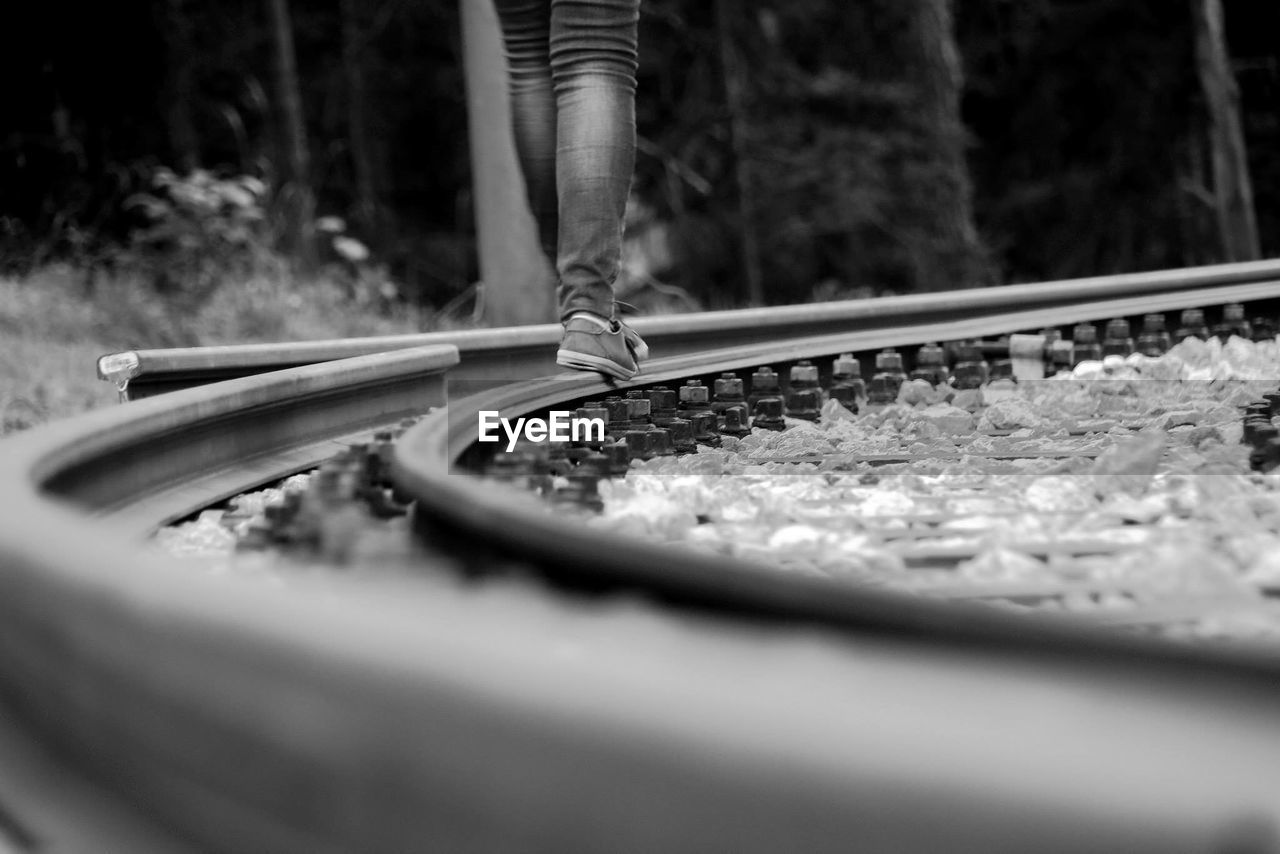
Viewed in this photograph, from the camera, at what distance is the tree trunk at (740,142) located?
65.6 feet

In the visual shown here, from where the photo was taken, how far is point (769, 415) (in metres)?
2.95

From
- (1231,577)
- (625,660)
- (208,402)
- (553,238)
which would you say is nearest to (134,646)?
(625,660)

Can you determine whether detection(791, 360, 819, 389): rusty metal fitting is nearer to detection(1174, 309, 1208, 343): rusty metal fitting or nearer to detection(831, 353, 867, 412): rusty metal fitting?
detection(831, 353, 867, 412): rusty metal fitting

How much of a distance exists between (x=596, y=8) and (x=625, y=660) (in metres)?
2.46

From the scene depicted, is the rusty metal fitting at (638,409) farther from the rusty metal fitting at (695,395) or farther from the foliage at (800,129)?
the foliage at (800,129)

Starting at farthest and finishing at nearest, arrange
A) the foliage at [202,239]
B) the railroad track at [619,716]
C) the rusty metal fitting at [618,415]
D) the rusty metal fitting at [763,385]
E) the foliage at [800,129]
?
1. the foliage at [800,129]
2. the foliage at [202,239]
3. the rusty metal fitting at [763,385]
4. the rusty metal fitting at [618,415]
5. the railroad track at [619,716]

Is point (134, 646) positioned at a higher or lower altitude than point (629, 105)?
lower

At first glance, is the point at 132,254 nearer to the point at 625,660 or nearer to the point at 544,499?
the point at 544,499

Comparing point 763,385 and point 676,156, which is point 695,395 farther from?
point 676,156

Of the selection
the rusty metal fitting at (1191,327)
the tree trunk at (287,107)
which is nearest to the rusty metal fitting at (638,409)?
the rusty metal fitting at (1191,327)

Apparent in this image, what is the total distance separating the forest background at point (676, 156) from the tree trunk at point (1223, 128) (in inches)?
1.6

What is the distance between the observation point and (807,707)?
1.74ft

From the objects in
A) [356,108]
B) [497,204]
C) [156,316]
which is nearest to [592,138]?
[497,204]

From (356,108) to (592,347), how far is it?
2079cm
